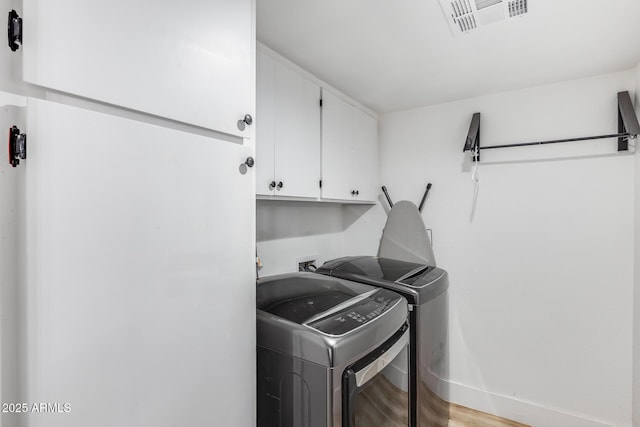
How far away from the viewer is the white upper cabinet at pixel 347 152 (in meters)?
2.05

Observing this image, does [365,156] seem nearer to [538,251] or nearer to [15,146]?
[538,251]

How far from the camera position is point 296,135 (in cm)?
179

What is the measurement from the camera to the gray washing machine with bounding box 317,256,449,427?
1.55 m

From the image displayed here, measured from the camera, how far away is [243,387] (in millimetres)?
979

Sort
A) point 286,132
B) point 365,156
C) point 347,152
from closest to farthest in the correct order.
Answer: point 286,132 → point 347,152 → point 365,156

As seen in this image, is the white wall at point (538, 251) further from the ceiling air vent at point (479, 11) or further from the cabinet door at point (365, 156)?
the ceiling air vent at point (479, 11)

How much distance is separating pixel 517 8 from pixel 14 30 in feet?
5.40

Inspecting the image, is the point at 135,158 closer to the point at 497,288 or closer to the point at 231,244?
the point at 231,244

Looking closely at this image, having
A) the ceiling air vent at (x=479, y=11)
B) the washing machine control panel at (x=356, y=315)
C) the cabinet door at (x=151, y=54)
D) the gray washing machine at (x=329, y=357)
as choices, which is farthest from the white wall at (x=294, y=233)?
the ceiling air vent at (x=479, y=11)

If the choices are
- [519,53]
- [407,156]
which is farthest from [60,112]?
[407,156]

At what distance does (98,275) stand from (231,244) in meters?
0.35

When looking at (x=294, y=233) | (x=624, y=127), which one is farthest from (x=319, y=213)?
(x=624, y=127)

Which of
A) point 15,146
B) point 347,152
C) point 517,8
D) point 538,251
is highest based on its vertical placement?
point 517,8

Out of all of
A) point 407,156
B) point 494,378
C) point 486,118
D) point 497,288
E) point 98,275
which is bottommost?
point 494,378
